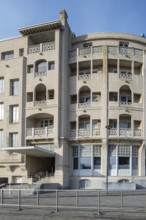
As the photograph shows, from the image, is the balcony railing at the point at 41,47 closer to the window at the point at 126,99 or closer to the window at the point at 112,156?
the window at the point at 126,99

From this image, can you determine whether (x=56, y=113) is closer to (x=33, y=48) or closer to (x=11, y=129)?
(x=11, y=129)

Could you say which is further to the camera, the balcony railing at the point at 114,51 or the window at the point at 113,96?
the window at the point at 113,96

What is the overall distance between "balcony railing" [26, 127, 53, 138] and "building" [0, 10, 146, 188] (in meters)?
0.12

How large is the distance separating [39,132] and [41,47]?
10.5 metres

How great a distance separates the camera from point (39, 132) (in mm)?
39688

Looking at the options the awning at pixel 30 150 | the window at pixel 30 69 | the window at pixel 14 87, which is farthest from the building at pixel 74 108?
the awning at pixel 30 150

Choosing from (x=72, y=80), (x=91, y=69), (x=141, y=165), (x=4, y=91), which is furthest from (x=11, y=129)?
(x=141, y=165)

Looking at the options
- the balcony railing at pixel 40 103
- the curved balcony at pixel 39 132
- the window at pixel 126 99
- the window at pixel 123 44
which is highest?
the window at pixel 123 44

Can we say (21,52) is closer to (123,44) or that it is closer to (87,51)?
(87,51)

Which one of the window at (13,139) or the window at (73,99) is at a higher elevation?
the window at (73,99)

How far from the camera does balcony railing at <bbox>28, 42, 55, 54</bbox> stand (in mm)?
41062

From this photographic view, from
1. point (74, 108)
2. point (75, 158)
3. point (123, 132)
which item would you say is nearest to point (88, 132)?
point (74, 108)

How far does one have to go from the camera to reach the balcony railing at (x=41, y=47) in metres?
41.1

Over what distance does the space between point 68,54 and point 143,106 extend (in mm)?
11091
